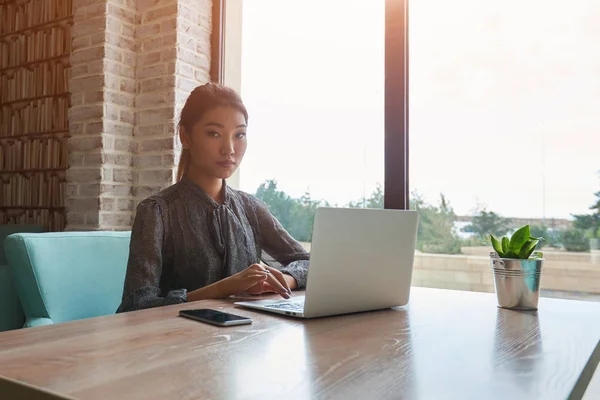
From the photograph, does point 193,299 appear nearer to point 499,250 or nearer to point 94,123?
point 499,250

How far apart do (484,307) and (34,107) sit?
130 inches

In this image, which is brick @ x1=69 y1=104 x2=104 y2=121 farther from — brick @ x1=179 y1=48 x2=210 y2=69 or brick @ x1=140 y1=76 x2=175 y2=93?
brick @ x1=179 y1=48 x2=210 y2=69

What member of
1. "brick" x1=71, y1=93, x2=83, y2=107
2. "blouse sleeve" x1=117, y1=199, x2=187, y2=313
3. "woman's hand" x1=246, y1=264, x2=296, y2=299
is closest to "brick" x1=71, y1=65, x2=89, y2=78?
"brick" x1=71, y1=93, x2=83, y2=107

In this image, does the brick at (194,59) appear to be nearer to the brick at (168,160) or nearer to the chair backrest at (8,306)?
the brick at (168,160)

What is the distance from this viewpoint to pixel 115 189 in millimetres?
2990

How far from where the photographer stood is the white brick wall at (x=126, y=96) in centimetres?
294

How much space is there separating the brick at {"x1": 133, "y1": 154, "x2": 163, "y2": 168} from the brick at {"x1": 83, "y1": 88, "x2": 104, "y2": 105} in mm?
372

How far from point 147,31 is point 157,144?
669 mm

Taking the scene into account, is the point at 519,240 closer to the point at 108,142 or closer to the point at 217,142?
the point at 217,142

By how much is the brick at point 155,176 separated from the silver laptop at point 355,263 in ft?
5.95

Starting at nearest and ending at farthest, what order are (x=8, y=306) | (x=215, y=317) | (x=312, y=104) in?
(x=215, y=317), (x=8, y=306), (x=312, y=104)

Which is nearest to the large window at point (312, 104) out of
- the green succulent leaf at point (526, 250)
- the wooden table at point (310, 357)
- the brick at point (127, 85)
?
the brick at point (127, 85)

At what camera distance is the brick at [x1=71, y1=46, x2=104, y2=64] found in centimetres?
296

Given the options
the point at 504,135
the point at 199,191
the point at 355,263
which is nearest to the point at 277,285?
the point at 355,263
